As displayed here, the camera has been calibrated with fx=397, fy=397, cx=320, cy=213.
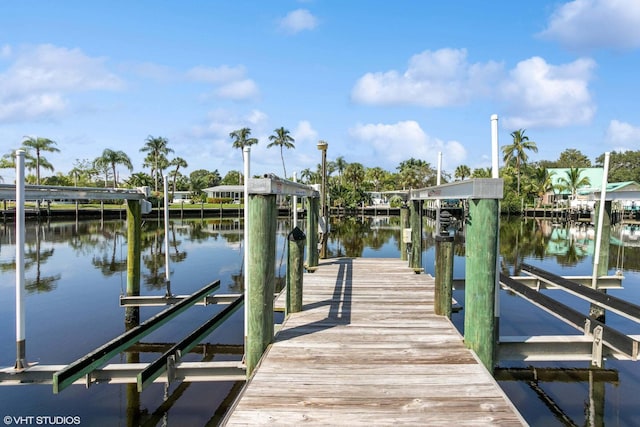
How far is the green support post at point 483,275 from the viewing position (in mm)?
4695

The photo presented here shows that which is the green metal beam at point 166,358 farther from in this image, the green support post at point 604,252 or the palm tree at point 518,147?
the palm tree at point 518,147

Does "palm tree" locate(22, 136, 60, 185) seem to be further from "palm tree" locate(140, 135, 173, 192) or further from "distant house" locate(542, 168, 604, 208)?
"distant house" locate(542, 168, 604, 208)

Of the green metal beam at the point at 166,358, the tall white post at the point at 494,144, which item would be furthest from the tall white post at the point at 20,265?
the tall white post at the point at 494,144

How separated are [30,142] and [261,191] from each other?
222 ft

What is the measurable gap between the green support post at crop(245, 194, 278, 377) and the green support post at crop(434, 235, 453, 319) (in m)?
2.87

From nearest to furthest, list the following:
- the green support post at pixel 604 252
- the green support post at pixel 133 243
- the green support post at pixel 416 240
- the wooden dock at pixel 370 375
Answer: the wooden dock at pixel 370 375 → the green support post at pixel 133 243 → the green support post at pixel 604 252 → the green support post at pixel 416 240

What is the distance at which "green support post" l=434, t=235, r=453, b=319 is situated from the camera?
632 centimetres

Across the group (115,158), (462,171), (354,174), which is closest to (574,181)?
(462,171)

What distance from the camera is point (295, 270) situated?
6305 mm

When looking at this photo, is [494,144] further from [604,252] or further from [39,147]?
[39,147]

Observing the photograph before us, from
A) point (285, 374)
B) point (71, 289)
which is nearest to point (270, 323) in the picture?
point (285, 374)

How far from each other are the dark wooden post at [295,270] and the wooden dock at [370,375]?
214 millimetres

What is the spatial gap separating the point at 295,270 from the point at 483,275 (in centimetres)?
281

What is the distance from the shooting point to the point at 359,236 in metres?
32.5
